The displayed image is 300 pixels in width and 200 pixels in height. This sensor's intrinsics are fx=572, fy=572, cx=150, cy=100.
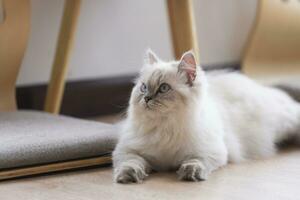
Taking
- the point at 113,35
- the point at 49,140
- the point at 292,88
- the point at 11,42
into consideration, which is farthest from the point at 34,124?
the point at 292,88

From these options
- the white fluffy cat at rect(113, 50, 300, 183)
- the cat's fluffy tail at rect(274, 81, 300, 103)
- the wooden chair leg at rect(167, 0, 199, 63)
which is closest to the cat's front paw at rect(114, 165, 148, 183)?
the white fluffy cat at rect(113, 50, 300, 183)

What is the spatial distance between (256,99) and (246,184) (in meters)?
0.41

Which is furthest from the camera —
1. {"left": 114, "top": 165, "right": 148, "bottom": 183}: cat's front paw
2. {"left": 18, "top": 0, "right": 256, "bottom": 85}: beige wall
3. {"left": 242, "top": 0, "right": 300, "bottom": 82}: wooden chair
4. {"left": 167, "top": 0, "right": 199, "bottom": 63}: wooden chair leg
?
{"left": 242, "top": 0, "right": 300, "bottom": 82}: wooden chair

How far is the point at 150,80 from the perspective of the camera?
1.31m

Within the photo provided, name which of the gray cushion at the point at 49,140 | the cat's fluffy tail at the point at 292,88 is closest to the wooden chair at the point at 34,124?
the gray cushion at the point at 49,140

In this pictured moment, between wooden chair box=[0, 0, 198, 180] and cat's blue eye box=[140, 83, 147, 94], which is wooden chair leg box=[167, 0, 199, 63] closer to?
wooden chair box=[0, 0, 198, 180]

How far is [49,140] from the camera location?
1.42m

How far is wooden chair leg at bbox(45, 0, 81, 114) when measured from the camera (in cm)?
194

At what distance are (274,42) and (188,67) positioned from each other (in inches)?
44.5

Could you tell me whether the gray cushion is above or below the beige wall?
below

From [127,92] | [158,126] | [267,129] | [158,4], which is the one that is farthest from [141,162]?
[158,4]

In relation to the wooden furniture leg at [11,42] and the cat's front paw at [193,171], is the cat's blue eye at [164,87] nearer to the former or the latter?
the cat's front paw at [193,171]

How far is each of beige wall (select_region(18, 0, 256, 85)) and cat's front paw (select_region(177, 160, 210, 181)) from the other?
0.99 metres

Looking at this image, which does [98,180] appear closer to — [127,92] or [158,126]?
[158,126]
